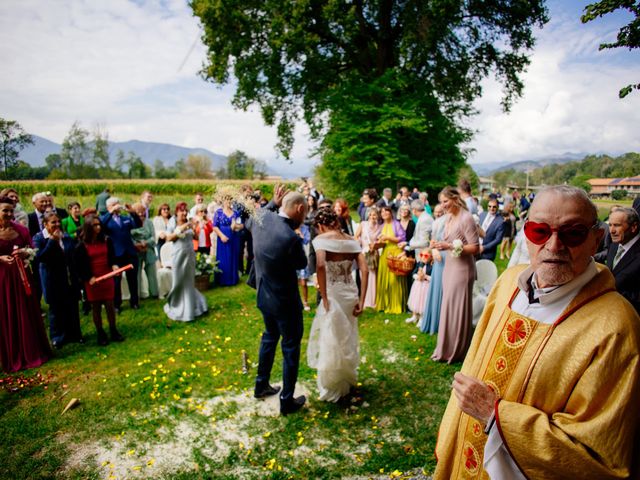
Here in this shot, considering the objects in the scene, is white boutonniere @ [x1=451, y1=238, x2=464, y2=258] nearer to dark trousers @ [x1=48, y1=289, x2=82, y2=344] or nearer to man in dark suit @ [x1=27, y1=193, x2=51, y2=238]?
dark trousers @ [x1=48, y1=289, x2=82, y2=344]

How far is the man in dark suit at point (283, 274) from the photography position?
13.3 feet

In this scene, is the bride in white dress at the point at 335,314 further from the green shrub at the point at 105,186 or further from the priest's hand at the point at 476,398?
the green shrub at the point at 105,186

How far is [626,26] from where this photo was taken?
3.10 meters

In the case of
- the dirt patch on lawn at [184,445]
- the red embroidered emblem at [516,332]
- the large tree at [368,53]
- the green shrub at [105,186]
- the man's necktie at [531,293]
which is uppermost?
the large tree at [368,53]

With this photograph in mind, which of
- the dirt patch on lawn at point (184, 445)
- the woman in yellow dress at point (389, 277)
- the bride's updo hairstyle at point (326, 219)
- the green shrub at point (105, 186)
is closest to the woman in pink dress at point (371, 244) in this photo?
the woman in yellow dress at point (389, 277)

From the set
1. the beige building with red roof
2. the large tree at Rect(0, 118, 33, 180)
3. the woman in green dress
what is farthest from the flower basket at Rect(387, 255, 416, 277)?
the large tree at Rect(0, 118, 33, 180)

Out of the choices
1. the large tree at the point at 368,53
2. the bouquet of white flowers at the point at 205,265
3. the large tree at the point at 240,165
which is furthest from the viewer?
the large tree at the point at 240,165

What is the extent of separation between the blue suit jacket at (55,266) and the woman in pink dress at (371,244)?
5.36 meters

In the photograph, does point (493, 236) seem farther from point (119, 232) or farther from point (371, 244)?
point (119, 232)

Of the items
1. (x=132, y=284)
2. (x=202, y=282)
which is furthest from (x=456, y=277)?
(x=132, y=284)

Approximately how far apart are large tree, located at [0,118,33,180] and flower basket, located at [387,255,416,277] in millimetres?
10704

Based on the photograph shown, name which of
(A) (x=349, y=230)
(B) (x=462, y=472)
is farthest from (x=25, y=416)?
(A) (x=349, y=230)

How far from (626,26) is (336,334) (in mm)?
3994

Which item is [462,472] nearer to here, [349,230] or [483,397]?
[483,397]
